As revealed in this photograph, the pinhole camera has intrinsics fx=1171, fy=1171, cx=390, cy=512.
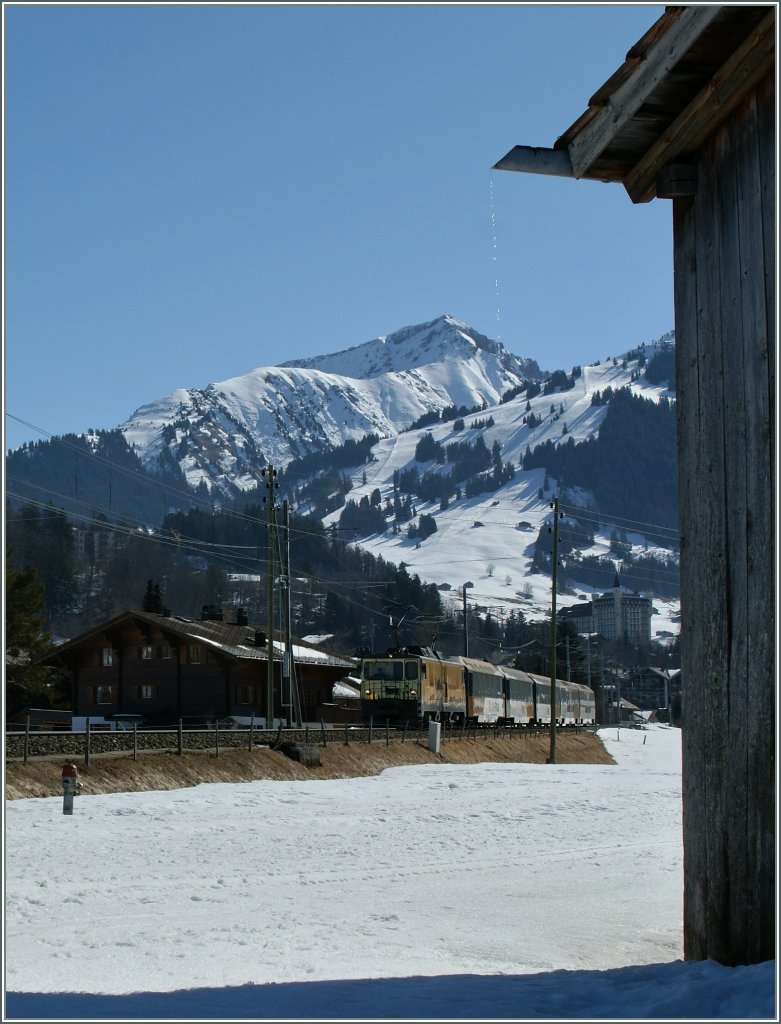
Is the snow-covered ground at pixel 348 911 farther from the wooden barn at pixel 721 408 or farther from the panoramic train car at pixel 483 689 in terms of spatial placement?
the panoramic train car at pixel 483 689

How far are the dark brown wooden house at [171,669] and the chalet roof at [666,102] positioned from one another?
42.5 metres

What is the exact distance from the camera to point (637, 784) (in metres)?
35.2

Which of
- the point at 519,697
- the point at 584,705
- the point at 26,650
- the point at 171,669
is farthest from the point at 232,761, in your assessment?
the point at 584,705

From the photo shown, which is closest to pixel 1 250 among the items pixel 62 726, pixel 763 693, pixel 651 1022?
pixel 763 693

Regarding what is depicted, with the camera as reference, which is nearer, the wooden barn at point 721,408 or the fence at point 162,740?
the wooden barn at point 721,408

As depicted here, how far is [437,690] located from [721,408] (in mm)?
45879

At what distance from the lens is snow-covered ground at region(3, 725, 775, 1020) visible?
695cm

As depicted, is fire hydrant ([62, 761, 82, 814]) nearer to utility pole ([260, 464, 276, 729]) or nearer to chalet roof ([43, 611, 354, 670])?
utility pole ([260, 464, 276, 729])

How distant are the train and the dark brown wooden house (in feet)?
14.2

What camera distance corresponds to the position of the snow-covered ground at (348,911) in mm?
6946

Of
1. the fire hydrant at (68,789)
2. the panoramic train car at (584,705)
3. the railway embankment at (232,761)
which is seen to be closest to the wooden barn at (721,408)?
the fire hydrant at (68,789)

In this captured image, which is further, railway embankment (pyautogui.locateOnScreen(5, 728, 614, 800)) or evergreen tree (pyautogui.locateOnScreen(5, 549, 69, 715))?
evergreen tree (pyautogui.locateOnScreen(5, 549, 69, 715))

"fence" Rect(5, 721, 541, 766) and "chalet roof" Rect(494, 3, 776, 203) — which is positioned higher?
"chalet roof" Rect(494, 3, 776, 203)

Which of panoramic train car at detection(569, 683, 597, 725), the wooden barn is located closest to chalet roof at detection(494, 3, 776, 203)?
the wooden barn
